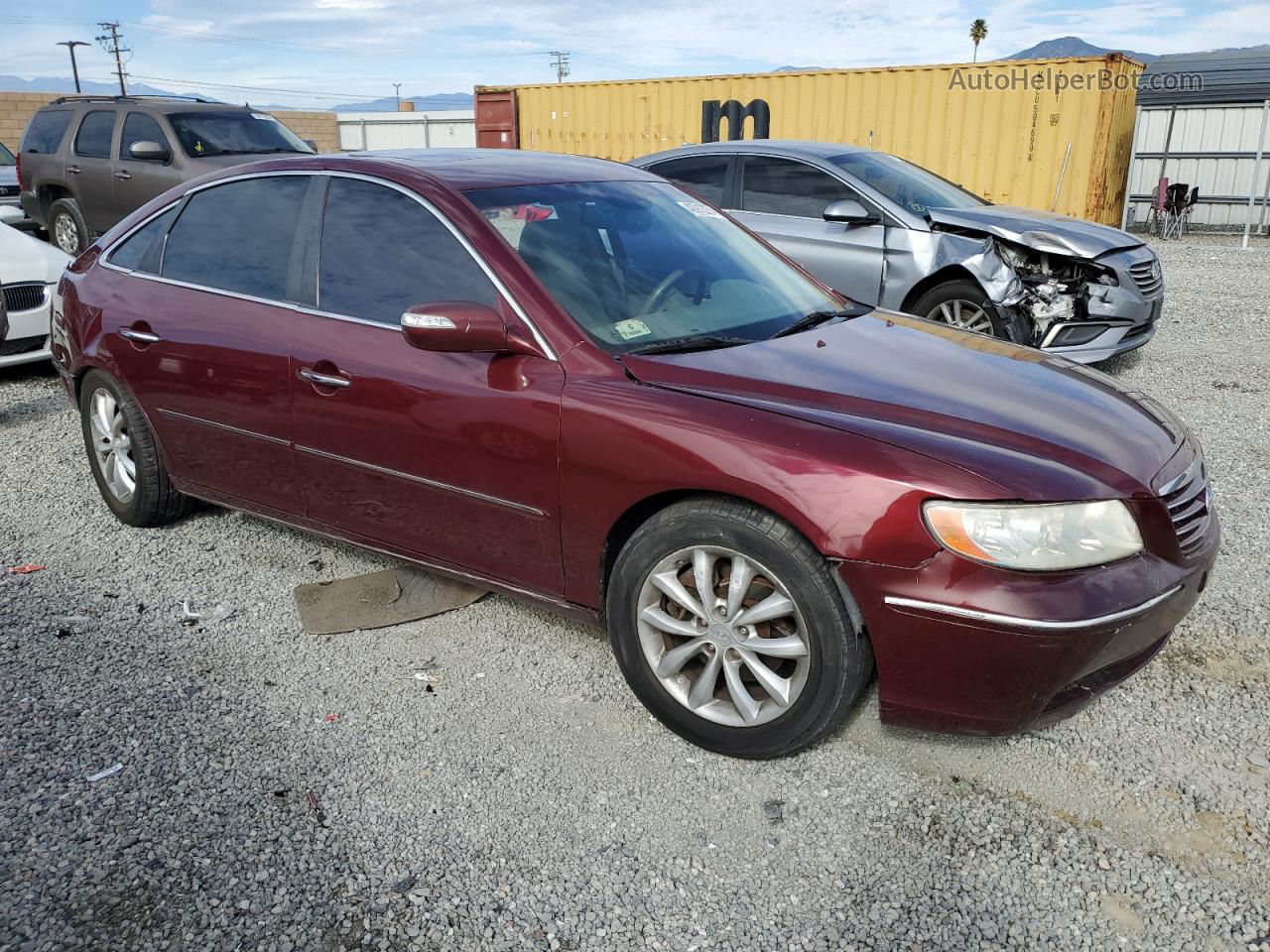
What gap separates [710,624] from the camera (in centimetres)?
290

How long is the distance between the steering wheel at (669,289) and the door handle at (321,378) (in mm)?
1017

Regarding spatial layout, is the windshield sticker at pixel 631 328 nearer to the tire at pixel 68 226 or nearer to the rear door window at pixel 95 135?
the rear door window at pixel 95 135

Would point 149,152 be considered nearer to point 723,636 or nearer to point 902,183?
point 902,183

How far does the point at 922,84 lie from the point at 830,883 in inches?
619

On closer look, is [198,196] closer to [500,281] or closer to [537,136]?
[500,281]

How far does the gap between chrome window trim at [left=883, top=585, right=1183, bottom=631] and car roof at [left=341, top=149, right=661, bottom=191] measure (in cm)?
198

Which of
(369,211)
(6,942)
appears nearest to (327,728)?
(6,942)

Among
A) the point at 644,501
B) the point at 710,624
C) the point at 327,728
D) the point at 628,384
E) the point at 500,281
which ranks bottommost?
the point at 327,728

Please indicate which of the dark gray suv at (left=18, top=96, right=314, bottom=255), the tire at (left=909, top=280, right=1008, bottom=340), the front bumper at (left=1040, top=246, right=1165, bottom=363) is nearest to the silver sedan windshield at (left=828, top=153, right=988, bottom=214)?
the tire at (left=909, top=280, right=1008, bottom=340)

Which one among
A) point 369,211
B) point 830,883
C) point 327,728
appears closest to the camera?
point 830,883

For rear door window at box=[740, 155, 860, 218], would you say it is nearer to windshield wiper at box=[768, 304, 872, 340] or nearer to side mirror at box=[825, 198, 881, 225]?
side mirror at box=[825, 198, 881, 225]

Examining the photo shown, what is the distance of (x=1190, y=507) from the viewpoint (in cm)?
294

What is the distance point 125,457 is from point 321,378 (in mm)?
1634

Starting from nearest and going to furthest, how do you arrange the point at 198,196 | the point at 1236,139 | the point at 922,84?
the point at 198,196, the point at 922,84, the point at 1236,139
